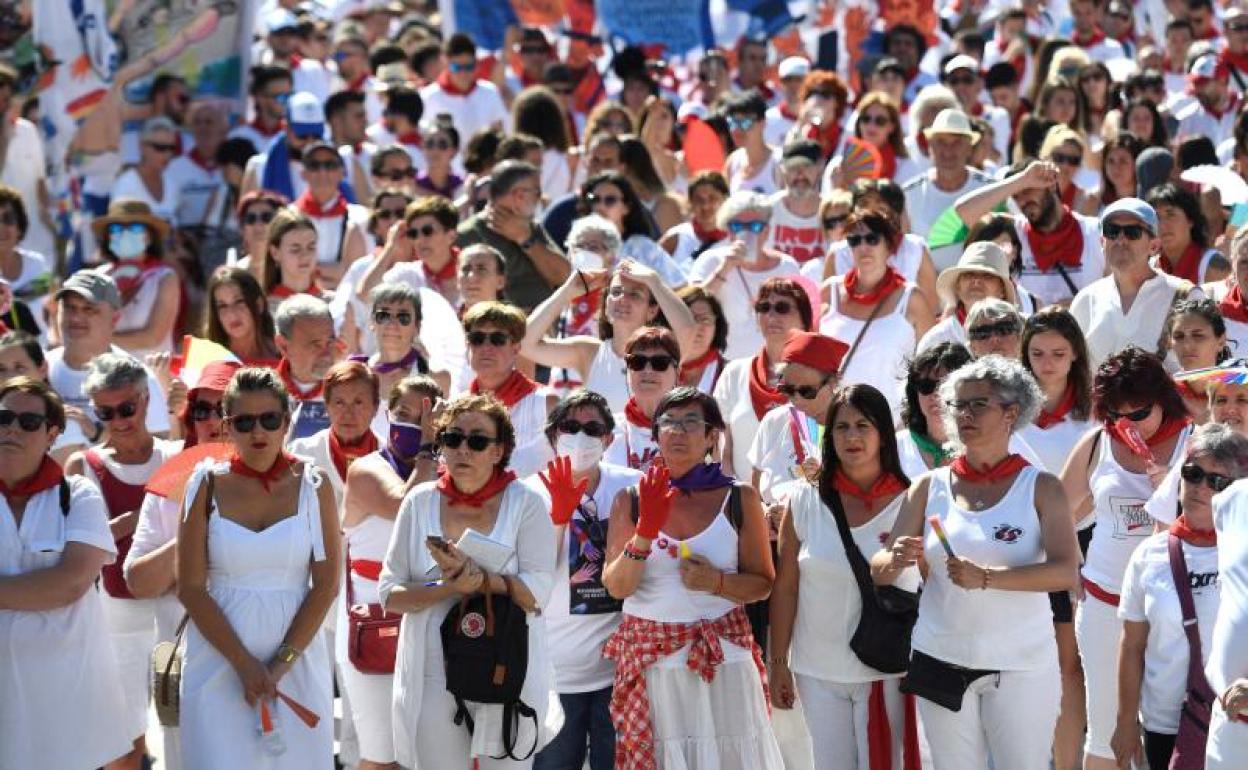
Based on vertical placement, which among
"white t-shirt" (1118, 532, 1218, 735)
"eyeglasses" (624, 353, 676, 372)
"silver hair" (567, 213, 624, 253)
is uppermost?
"silver hair" (567, 213, 624, 253)

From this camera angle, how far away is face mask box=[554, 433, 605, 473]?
733 cm

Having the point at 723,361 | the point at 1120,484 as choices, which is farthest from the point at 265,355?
the point at 1120,484

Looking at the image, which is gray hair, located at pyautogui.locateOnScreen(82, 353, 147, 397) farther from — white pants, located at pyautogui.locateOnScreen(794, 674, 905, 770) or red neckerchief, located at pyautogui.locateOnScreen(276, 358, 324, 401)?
white pants, located at pyautogui.locateOnScreen(794, 674, 905, 770)

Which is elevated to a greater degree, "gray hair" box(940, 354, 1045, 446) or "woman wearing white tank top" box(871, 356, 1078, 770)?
"gray hair" box(940, 354, 1045, 446)

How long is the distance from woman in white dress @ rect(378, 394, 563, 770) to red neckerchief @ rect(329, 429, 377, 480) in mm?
1098

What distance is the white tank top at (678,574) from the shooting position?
6.98m

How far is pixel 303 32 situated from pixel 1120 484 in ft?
34.1

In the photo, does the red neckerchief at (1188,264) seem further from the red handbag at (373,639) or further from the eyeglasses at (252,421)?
the eyeglasses at (252,421)

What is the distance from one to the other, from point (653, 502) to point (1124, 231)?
3.21 meters

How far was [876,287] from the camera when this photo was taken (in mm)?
9406

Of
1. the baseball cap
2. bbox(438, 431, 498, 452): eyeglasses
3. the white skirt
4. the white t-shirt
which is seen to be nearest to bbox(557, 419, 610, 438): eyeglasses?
bbox(438, 431, 498, 452): eyeglasses

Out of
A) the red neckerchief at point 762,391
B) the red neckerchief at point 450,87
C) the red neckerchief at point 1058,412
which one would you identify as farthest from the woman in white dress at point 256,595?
the red neckerchief at point 450,87

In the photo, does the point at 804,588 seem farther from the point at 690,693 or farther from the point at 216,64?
the point at 216,64

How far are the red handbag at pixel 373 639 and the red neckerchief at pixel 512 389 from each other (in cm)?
121
